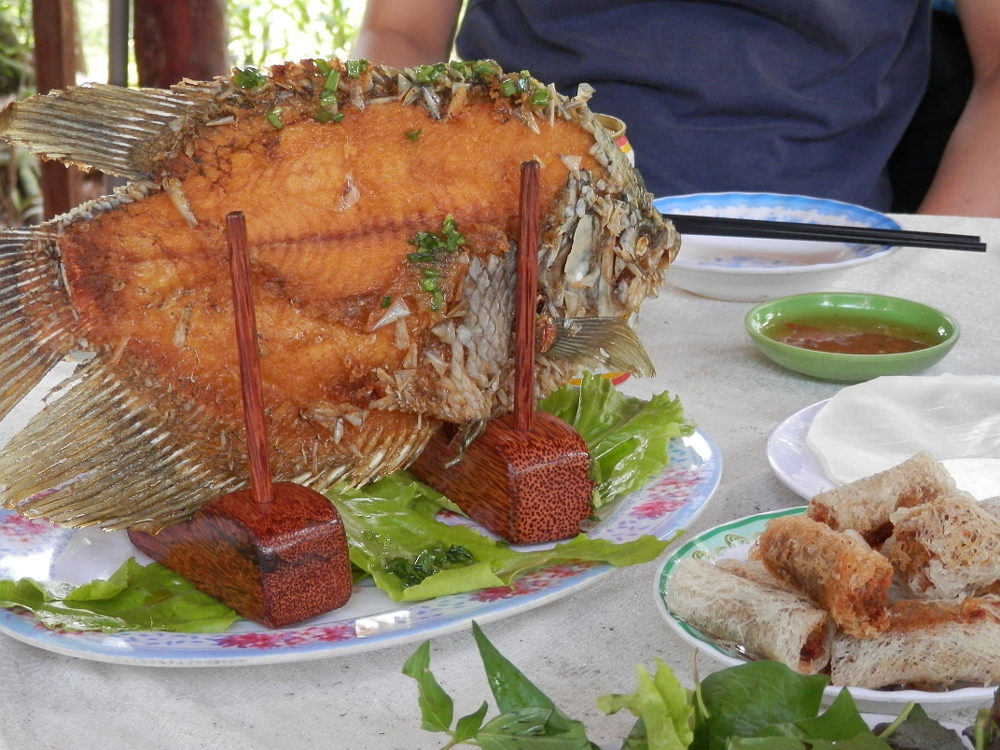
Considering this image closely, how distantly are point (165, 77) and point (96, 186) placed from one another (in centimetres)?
100

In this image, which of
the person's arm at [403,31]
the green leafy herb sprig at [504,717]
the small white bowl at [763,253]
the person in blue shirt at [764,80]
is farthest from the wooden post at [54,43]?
the green leafy herb sprig at [504,717]

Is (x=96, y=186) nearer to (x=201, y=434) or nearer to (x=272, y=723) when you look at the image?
(x=201, y=434)

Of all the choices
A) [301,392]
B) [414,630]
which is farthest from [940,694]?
[301,392]

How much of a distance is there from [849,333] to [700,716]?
38.0 inches

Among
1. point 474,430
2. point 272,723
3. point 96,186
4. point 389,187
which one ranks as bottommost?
point 96,186

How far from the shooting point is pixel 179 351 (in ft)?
3.13

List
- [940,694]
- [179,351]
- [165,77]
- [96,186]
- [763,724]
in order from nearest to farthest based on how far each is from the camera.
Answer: [763,724], [940,694], [179,351], [165,77], [96,186]

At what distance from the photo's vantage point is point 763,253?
169 cm

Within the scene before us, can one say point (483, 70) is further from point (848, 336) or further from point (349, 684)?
point (848, 336)

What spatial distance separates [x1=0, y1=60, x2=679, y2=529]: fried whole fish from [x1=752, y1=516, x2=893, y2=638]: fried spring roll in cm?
34

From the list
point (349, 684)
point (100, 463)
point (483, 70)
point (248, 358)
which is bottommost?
point (349, 684)

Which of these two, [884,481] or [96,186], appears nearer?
[884,481]

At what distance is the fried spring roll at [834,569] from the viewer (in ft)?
2.46

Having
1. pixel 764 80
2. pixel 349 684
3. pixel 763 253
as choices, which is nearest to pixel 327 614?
pixel 349 684
